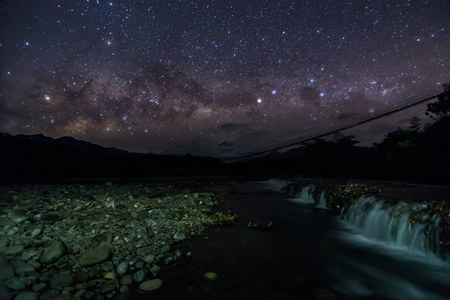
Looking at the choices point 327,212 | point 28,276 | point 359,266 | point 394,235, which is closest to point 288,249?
point 359,266

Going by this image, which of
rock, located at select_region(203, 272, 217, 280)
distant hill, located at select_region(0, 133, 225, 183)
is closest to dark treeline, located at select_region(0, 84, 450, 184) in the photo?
distant hill, located at select_region(0, 133, 225, 183)

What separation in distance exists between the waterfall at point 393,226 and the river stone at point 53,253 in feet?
27.4

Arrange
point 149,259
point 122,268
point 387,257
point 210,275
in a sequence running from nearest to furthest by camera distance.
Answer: point 122,268
point 210,275
point 149,259
point 387,257

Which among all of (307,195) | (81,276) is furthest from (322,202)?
(81,276)

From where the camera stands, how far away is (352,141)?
5506 cm

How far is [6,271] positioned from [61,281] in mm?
874

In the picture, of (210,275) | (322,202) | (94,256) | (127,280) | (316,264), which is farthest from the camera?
(322,202)

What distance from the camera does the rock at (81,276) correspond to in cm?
320

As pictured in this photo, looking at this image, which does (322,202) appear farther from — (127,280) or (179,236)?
(127,280)

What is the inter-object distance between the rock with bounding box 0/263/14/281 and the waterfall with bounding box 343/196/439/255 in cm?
876

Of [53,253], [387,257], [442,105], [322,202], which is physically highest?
[442,105]

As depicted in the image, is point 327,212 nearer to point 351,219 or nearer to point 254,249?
point 351,219

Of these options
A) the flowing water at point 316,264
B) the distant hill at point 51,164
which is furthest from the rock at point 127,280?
the distant hill at point 51,164

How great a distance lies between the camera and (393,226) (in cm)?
614
